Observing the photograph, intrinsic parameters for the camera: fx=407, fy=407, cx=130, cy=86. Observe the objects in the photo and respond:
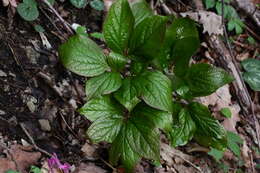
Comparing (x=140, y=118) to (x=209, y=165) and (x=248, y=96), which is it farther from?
(x=248, y=96)

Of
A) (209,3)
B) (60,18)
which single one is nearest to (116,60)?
(60,18)

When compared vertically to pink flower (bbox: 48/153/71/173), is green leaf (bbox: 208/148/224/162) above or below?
below

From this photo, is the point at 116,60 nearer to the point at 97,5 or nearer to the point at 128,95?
the point at 128,95

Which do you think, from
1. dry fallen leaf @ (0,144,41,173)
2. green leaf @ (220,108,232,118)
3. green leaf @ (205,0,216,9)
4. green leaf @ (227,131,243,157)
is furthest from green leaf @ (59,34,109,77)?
green leaf @ (205,0,216,9)

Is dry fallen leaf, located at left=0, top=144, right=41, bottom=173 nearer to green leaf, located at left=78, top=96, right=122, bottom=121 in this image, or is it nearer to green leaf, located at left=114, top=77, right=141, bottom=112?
→ green leaf, located at left=78, top=96, right=122, bottom=121

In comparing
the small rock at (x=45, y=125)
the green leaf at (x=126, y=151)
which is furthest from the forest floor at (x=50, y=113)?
the green leaf at (x=126, y=151)

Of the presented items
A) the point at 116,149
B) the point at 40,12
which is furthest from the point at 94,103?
the point at 40,12
